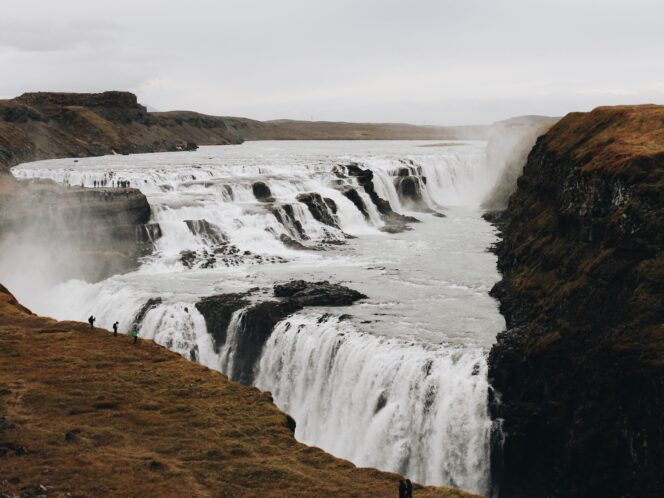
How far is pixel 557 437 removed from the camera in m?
22.6

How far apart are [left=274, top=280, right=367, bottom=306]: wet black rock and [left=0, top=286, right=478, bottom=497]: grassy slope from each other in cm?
1022

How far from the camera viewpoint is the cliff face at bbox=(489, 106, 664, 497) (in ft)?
66.7

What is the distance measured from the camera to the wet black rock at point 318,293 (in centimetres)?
3400

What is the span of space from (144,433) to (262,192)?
4255 cm

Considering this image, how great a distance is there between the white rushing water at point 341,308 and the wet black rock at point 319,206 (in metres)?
0.67

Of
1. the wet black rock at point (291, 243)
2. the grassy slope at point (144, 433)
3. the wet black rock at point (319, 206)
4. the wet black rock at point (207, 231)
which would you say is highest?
the wet black rock at point (319, 206)

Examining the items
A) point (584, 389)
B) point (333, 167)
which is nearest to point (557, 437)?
point (584, 389)

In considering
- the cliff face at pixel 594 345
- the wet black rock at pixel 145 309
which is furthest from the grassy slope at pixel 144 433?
the wet black rock at pixel 145 309

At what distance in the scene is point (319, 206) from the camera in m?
58.7

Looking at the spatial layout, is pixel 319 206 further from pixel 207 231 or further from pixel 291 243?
pixel 207 231

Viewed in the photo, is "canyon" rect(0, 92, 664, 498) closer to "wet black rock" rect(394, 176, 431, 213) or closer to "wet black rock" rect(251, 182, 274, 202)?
"wet black rock" rect(251, 182, 274, 202)

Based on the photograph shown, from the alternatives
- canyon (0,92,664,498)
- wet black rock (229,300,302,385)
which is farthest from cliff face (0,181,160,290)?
wet black rock (229,300,302,385)

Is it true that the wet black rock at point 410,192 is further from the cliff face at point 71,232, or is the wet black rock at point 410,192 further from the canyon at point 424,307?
the cliff face at point 71,232

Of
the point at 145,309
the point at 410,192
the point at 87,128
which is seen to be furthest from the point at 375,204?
the point at 87,128
